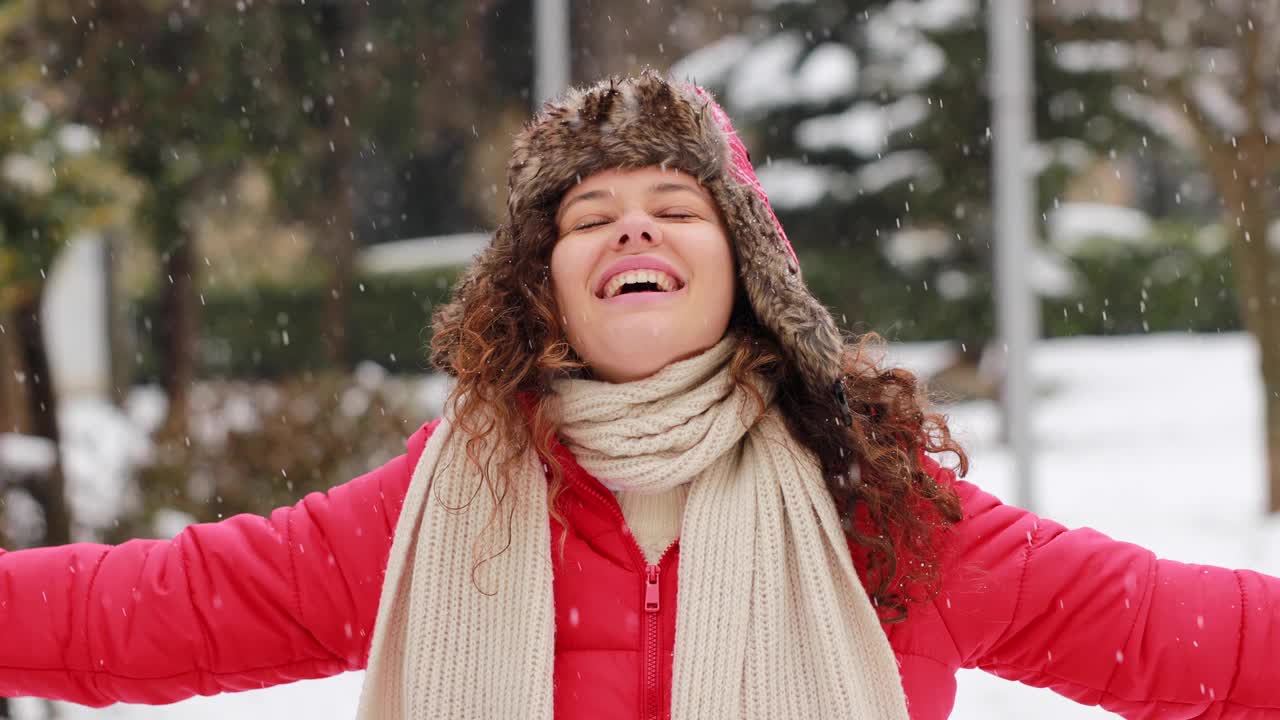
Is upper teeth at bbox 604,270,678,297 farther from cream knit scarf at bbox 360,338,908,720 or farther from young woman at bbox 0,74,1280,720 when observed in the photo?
cream knit scarf at bbox 360,338,908,720

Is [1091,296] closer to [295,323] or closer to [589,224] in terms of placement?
[295,323]

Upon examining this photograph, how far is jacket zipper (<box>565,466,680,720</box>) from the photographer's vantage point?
1911 mm

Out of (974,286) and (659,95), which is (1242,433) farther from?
(659,95)

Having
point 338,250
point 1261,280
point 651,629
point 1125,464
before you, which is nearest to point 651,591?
point 651,629

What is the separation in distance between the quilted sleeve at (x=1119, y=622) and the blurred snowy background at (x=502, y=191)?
288cm

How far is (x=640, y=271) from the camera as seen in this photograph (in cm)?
194

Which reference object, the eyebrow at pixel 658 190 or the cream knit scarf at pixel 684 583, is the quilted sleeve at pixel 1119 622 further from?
the eyebrow at pixel 658 190

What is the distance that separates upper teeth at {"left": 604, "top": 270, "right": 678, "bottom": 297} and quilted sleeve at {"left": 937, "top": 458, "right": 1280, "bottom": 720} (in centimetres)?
59

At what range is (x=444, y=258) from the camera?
16.0 m

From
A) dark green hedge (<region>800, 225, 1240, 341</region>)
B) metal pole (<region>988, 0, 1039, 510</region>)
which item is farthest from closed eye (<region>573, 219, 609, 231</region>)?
dark green hedge (<region>800, 225, 1240, 341</region>)

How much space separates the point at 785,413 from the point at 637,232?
40 centimetres

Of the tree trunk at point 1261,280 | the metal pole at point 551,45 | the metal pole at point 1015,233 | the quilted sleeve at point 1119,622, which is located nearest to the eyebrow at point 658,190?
the quilted sleeve at point 1119,622

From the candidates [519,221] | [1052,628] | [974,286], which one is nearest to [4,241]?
[519,221]

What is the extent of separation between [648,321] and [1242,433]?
1158 centimetres
